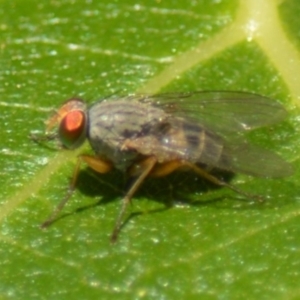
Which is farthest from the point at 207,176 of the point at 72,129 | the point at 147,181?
the point at 72,129

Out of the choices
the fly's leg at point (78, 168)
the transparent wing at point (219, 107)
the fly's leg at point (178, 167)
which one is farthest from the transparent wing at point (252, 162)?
the fly's leg at point (78, 168)

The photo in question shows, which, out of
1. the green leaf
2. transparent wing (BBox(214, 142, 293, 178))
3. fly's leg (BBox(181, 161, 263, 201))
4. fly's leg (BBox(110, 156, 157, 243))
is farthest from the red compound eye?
transparent wing (BBox(214, 142, 293, 178))

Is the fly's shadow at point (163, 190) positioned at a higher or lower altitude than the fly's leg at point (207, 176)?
lower

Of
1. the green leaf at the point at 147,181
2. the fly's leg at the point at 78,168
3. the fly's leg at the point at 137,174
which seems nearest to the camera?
the green leaf at the point at 147,181

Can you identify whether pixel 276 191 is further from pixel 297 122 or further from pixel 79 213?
pixel 79 213

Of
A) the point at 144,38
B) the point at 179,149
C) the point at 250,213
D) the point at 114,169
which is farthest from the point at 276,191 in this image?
the point at 144,38

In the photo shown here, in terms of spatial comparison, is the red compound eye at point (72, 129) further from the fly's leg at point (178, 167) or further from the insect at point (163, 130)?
the fly's leg at point (178, 167)
